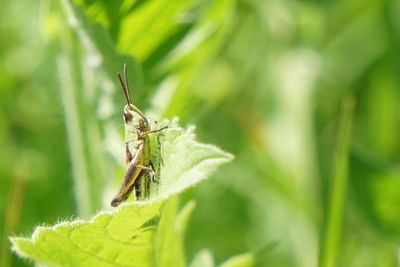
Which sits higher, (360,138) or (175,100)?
(360,138)

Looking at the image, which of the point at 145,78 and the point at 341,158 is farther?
the point at 145,78

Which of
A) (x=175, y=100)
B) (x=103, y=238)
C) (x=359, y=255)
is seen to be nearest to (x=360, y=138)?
(x=359, y=255)

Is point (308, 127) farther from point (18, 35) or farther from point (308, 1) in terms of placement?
point (18, 35)

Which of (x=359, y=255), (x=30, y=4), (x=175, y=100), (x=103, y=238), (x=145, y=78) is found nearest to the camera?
(x=103, y=238)

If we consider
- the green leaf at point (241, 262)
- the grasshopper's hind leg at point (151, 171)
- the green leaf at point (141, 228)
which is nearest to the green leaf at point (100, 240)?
the green leaf at point (141, 228)

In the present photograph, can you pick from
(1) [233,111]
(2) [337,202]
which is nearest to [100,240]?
(2) [337,202]

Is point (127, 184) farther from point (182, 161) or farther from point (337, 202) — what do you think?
point (337, 202)
